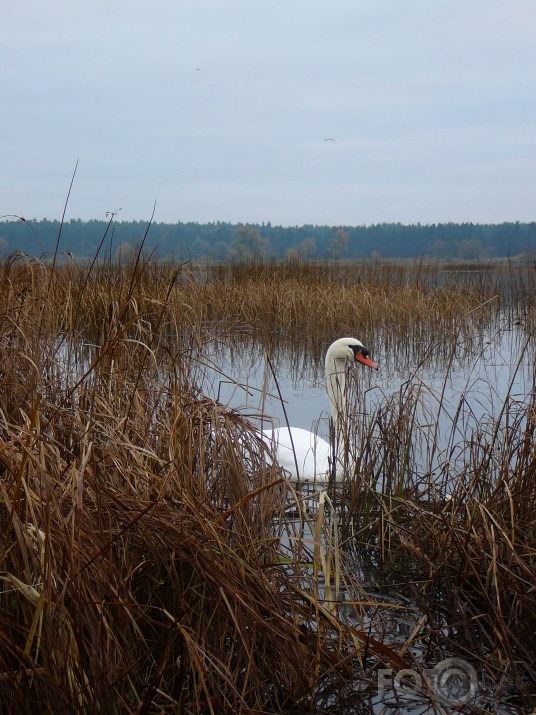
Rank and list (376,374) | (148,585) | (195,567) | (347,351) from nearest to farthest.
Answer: (195,567)
(148,585)
(347,351)
(376,374)

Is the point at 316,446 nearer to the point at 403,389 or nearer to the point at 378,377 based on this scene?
the point at 403,389

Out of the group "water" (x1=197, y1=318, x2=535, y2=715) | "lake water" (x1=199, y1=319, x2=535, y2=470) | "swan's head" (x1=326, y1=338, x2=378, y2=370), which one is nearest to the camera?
"water" (x1=197, y1=318, x2=535, y2=715)

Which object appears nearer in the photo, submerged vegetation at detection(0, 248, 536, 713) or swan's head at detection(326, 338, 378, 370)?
submerged vegetation at detection(0, 248, 536, 713)

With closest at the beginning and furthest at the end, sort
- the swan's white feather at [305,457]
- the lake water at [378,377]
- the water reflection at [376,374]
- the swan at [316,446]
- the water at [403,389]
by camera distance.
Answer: the water at [403,389]
the swan at [316,446]
the swan's white feather at [305,457]
the lake water at [378,377]
the water reflection at [376,374]

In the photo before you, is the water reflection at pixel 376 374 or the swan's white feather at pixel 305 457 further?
the water reflection at pixel 376 374

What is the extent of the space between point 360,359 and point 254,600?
186 inches

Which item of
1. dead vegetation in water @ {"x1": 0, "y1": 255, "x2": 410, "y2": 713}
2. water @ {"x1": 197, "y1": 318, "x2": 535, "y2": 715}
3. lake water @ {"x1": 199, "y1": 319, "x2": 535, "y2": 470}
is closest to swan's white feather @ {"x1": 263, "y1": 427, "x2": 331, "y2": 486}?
water @ {"x1": 197, "y1": 318, "x2": 535, "y2": 715}

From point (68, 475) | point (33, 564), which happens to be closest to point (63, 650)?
point (33, 564)

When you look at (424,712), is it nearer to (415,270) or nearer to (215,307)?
(215,307)

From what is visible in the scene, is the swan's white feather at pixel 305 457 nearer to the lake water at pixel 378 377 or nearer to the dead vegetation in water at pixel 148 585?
the lake water at pixel 378 377

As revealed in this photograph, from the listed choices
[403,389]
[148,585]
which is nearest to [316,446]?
[403,389]

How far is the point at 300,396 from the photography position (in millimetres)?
8688

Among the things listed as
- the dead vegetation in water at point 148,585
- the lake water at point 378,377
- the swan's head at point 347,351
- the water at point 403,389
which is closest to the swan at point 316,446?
the swan's head at point 347,351

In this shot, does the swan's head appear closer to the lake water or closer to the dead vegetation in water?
the lake water
